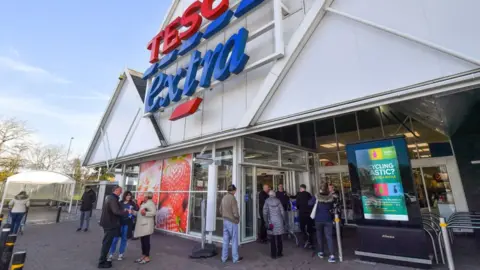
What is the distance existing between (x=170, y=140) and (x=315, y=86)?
6.06 m

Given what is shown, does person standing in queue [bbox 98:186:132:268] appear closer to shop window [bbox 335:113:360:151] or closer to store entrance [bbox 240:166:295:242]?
store entrance [bbox 240:166:295:242]

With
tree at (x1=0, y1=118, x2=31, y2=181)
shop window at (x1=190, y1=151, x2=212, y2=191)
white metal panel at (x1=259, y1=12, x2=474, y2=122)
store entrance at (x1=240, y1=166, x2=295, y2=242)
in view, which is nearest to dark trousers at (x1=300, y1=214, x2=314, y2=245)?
store entrance at (x1=240, y1=166, x2=295, y2=242)

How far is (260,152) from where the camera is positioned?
7754mm

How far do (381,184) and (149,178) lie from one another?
9.72 metres

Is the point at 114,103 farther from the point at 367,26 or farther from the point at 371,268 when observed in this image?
the point at 371,268

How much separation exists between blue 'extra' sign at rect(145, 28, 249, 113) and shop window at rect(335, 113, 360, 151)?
5623 millimetres

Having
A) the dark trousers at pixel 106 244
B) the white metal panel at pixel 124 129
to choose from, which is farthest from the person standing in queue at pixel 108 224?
the white metal panel at pixel 124 129

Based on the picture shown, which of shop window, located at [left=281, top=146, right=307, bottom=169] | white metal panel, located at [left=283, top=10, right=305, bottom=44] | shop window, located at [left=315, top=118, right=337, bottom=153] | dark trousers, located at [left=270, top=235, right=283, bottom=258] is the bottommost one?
dark trousers, located at [left=270, top=235, right=283, bottom=258]

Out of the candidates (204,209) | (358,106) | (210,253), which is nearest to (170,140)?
(204,209)

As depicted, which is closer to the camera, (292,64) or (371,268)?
(371,268)

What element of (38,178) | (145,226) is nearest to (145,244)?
(145,226)

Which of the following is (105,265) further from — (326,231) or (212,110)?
(326,231)

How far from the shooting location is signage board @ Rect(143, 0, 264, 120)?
6492 millimetres

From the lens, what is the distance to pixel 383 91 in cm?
408
